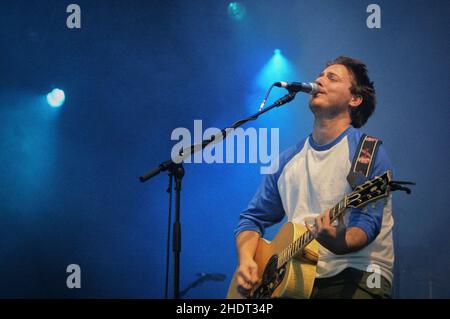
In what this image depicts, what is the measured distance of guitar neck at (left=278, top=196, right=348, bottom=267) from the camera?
296 cm

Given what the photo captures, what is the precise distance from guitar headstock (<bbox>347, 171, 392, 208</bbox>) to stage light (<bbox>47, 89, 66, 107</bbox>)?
3.04 meters

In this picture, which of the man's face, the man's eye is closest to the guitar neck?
the man's face

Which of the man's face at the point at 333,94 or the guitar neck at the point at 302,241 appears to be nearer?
the guitar neck at the point at 302,241

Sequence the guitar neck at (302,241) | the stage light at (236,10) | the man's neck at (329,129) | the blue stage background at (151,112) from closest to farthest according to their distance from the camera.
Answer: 1. the guitar neck at (302,241)
2. the man's neck at (329,129)
3. the blue stage background at (151,112)
4. the stage light at (236,10)

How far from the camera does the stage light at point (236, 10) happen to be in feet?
15.1

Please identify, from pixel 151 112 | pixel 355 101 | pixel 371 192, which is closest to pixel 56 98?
pixel 151 112

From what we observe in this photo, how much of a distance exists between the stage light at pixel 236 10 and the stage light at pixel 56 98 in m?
1.70

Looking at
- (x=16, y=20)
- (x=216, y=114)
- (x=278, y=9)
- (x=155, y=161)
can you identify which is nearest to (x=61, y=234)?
(x=155, y=161)

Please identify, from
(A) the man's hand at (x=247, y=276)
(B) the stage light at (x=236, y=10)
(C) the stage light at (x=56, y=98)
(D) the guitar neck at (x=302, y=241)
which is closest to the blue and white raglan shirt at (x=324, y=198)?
(D) the guitar neck at (x=302, y=241)

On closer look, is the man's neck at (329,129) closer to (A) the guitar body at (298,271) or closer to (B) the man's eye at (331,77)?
(B) the man's eye at (331,77)

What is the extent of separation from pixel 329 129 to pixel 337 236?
933 mm

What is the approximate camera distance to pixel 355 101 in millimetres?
3744

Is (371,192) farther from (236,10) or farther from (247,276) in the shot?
(236,10)

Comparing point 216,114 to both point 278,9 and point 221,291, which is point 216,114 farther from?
point 221,291
